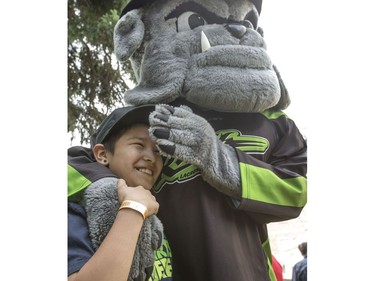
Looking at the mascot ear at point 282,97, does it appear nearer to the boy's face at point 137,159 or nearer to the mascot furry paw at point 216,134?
the mascot furry paw at point 216,134

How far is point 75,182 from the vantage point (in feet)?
2.71

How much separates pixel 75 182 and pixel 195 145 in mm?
209

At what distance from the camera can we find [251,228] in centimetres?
93

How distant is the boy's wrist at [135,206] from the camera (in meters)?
0.77

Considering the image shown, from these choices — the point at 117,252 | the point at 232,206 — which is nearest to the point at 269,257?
the point at 232,206

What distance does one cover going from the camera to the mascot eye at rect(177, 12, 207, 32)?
97 centimetres

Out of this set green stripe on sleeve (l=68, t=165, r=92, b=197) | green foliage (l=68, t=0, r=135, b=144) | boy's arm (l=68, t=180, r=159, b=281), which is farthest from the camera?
green foliage (l=68, t=0, r=135, b=144)

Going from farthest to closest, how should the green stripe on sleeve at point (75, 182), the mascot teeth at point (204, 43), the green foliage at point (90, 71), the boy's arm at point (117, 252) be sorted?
the green foliage at point (90, 71), the mascot teeth at point (204, 43), the green stripe on sleeve at point (75, 182), the boy's arm at point (117, 252)

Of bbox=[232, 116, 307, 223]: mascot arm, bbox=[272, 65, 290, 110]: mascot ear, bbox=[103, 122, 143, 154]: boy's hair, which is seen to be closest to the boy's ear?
bbox=[103, 122, 143, 154]: boy's hair

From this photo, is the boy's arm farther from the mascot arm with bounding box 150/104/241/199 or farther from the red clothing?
the red clothing

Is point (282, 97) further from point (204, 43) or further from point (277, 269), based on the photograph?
point (277, 269)

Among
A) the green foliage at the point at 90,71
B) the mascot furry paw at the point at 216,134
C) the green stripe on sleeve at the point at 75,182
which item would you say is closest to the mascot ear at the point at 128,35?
the mascot furry paw at the point at 216,134
